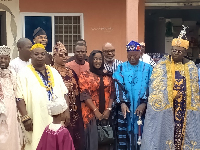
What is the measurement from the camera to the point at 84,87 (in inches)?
246

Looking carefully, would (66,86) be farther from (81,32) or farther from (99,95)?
(81,32)

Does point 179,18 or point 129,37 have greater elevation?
point 179,18

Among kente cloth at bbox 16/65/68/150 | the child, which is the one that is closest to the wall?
kente cloth at bbox 16/65/68/150

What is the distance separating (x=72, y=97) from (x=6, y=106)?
1141mm

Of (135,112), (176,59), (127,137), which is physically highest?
(176,59)

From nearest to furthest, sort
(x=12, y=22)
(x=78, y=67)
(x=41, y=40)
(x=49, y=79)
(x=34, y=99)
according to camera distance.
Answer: (x=34, y=99), (x=49, y=79), (x=78, y=67), (x=41, y=40), (x=12, y=22)

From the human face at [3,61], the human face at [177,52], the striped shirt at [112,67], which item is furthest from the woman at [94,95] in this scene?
the human face at [3,61]

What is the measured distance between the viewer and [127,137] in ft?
20.8

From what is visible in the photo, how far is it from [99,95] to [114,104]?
27 cm

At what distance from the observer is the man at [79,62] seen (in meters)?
6.62

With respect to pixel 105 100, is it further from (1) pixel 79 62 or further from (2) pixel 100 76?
(1) pixel 79 62

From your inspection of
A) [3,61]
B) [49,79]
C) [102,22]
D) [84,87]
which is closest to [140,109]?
[84,87]

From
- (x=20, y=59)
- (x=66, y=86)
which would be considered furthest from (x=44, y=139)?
(x=20, y=59)

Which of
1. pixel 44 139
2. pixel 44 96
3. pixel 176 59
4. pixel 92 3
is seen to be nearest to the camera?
pixel 44 139
